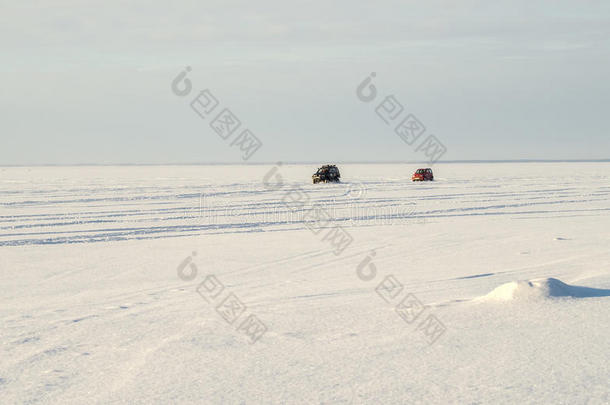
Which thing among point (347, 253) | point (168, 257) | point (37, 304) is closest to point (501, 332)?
point (37, 304)

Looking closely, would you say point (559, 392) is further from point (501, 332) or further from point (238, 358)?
point (238, 358)

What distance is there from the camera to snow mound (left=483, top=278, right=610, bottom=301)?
19.9 feet

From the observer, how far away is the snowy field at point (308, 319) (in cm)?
405

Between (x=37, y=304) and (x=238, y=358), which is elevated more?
(x=37, y=304)

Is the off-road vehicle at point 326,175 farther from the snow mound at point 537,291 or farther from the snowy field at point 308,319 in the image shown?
the snow mound at point 537,291

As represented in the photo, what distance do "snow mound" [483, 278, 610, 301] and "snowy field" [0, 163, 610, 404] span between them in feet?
0.06

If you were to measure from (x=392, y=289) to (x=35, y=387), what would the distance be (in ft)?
14.6

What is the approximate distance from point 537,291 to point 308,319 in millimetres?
2278

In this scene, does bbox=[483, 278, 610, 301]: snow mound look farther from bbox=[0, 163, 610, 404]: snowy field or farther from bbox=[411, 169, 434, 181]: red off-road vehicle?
bbox=[411, 169, 434, 181]: red off-road vehicle

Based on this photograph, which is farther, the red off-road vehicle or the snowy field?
the red off-road vehicle

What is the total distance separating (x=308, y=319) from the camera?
593 cm

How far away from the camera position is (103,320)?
240 inches

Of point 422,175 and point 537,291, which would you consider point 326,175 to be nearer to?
point 422,175

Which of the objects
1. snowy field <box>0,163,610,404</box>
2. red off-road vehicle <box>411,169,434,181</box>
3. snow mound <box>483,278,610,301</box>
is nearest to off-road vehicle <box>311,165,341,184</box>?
red off-road vehicle <box>411,169,434,181</box>
